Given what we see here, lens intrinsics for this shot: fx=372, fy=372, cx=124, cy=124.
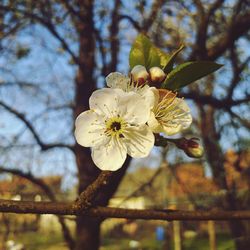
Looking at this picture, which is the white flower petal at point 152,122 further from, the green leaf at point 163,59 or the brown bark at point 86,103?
the brown bark at point 86,103

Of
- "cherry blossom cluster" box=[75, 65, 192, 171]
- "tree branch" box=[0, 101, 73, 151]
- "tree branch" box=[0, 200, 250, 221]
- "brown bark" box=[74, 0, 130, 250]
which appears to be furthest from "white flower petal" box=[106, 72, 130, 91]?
"tree branch" box=[0, 101, 73, 151]

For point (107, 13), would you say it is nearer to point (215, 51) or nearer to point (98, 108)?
point (215, 51)

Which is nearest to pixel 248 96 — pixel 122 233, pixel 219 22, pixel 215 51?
pixel 215 51

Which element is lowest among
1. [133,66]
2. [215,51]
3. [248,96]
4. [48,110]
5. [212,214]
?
[212,214]

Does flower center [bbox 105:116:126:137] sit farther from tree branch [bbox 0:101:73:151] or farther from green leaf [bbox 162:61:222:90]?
tree branch [bbox 0:101:73:151]

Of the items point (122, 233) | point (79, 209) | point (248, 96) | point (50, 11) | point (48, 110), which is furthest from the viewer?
point (122, 233)

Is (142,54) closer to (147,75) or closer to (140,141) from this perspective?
(147,75)

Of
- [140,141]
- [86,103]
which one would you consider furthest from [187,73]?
[86,103]

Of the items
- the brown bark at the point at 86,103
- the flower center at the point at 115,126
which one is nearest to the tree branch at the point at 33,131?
the brown bark at the point at 86,103
